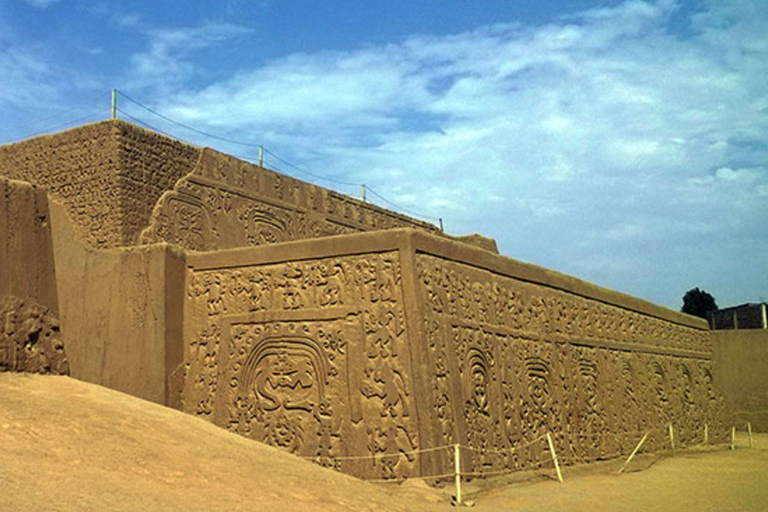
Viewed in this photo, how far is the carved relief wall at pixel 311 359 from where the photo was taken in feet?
32.2

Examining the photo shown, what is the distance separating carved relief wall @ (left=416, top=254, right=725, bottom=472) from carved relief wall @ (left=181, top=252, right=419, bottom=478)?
0.50 m

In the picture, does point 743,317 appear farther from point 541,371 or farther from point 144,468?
point 144,468

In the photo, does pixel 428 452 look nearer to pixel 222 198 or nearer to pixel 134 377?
pixel 134 377

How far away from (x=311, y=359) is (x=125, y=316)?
2.89 meters

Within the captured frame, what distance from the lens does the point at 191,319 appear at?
11.7 metres

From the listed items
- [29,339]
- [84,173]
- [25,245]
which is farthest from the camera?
[84,173]

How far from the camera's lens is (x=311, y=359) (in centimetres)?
1045

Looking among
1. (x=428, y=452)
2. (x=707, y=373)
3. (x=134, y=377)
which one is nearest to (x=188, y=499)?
(x=428, y=452)

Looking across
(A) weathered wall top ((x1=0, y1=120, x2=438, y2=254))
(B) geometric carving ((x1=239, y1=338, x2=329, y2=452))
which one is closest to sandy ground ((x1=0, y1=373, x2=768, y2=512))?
(B) geometric carving ((x1=239, y1=338, x2=329, y2=452))

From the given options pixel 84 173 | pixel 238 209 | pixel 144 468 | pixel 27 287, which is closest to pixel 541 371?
pixel 238 209

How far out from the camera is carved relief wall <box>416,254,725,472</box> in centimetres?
1037

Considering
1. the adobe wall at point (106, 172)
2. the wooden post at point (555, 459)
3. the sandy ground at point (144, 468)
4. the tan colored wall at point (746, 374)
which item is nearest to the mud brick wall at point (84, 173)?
the adobe wall at point (106, 172)

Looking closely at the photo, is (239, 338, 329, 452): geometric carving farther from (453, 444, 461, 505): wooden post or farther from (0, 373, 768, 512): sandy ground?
(453, 444, 461, 505): wooden post

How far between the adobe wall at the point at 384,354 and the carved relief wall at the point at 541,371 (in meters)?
0.03
